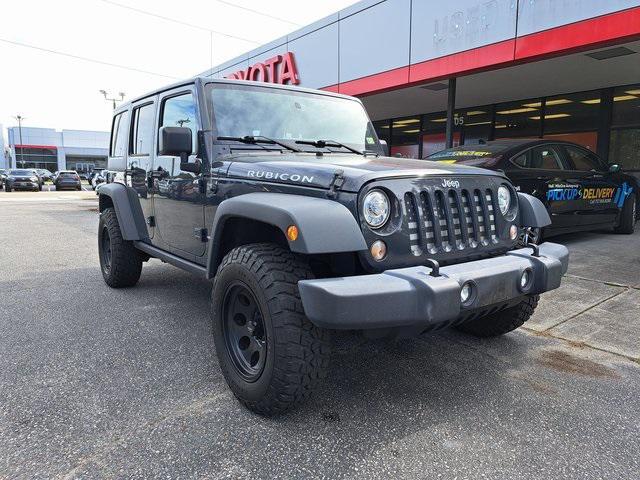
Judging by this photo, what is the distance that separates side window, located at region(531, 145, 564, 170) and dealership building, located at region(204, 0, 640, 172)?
5.89ft

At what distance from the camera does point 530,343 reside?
3596 mm

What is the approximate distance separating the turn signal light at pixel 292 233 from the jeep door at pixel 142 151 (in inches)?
98.1

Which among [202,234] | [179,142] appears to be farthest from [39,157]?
[179,142]

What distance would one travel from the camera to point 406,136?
16344mm

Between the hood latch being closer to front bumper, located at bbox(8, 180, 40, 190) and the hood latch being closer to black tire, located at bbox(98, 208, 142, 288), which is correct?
black tire, located at bbox(98, 208, 142, 288)

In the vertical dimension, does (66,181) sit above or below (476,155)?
below

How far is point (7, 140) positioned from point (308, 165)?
97.0m

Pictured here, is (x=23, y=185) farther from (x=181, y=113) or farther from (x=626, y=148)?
(x=626, y=148)

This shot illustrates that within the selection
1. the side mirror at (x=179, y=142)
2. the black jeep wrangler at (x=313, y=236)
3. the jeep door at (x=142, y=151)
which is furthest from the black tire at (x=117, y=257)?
the side mirror at (x=179, y=142)

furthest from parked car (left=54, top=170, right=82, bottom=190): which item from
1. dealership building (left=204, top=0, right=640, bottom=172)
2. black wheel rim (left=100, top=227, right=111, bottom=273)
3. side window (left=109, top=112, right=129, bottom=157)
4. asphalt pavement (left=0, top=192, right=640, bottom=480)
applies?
asphalt pavement (left=0, top=192, right=640, bottom=480)

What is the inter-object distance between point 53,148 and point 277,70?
252 ft

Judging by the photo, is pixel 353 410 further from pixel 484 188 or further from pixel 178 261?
pixel 178 261

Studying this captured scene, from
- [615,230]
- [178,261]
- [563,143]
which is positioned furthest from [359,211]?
[615,230]

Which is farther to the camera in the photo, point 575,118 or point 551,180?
point 575,118
